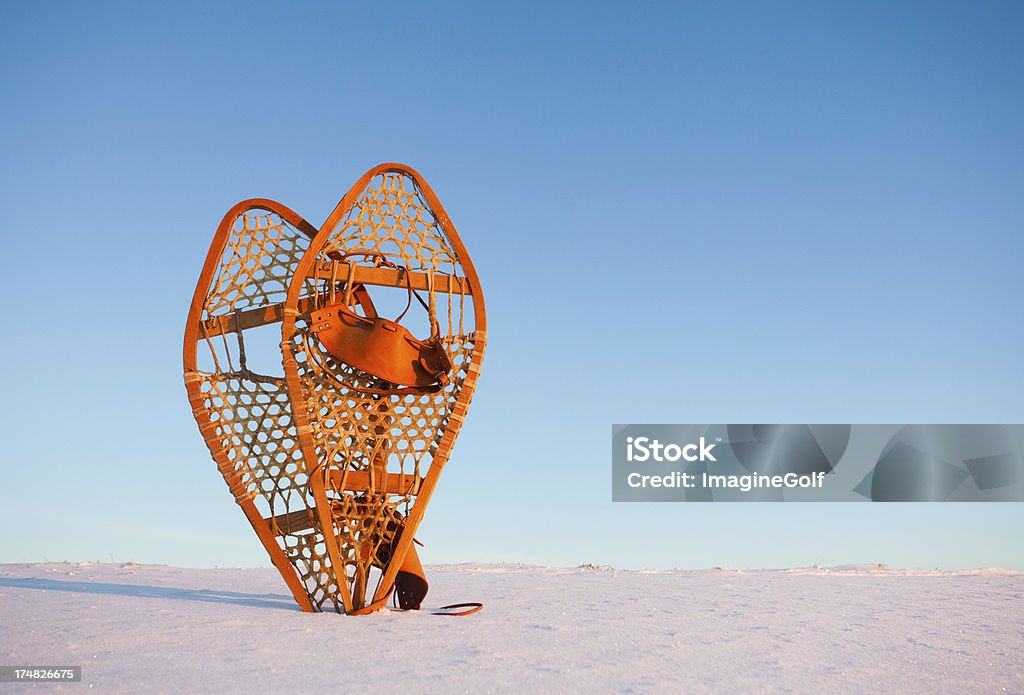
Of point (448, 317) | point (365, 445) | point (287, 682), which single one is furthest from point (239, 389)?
point (287, 682)

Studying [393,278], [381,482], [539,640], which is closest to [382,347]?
[393,278]

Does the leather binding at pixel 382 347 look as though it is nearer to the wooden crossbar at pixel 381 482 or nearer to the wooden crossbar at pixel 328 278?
the wooden crossbar at pixel 328 278

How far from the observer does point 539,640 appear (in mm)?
4301

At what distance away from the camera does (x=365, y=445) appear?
5309 mm

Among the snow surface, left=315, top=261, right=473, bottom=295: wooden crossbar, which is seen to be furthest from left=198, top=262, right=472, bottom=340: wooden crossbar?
the snow surface

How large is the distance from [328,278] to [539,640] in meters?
2.34

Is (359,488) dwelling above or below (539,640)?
above

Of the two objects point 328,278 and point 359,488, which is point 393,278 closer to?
point 328,278

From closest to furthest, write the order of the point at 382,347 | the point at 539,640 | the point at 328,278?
1. the point at 539,640
2. the point at 382,347
3. the point at 328,278

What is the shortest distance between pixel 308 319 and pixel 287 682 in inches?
90.0

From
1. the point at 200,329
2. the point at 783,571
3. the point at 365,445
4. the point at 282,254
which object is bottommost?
the point at 783,571

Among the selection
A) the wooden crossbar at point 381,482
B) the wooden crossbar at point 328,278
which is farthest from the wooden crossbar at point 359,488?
the wooden crossbar at point 328,278

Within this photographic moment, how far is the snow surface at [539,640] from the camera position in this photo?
3523 mm

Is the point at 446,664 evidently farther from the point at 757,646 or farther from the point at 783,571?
the point at 783,571
